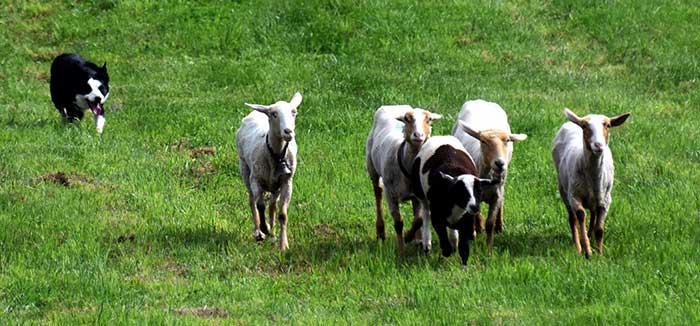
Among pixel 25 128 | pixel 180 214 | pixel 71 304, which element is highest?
pixel 71 304

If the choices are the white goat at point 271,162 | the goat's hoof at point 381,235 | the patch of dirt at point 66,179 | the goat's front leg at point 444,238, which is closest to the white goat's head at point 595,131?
the goat's front leg at point 444,238

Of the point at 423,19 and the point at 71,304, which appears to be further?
the point at 423,19

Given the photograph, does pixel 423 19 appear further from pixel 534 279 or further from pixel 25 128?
pixel 534 279

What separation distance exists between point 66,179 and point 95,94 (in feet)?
13.4

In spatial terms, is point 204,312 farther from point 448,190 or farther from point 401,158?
point 401,158

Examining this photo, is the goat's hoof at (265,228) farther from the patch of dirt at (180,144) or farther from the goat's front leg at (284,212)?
the patch of dirt at (180,144)

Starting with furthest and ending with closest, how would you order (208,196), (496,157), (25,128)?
(25,128)
(208,196)
(496,157)

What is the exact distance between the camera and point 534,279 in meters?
10.8

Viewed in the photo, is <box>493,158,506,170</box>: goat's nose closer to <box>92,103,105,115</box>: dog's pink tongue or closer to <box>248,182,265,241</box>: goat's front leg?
<box>248,182,265,241</box>: goat's front leg

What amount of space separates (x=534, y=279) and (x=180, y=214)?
519 centimetres

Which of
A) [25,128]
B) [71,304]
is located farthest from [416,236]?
[25,128]

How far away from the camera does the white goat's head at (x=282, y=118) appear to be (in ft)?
42.1

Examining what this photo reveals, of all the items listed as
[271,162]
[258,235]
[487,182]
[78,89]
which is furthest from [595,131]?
[78,89]

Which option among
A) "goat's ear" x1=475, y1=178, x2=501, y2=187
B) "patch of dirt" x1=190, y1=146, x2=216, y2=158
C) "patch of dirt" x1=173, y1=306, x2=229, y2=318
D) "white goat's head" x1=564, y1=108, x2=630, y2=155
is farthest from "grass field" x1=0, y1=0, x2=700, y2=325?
"white goat's head" x1=564, y1=108, x2=630, y2=155
